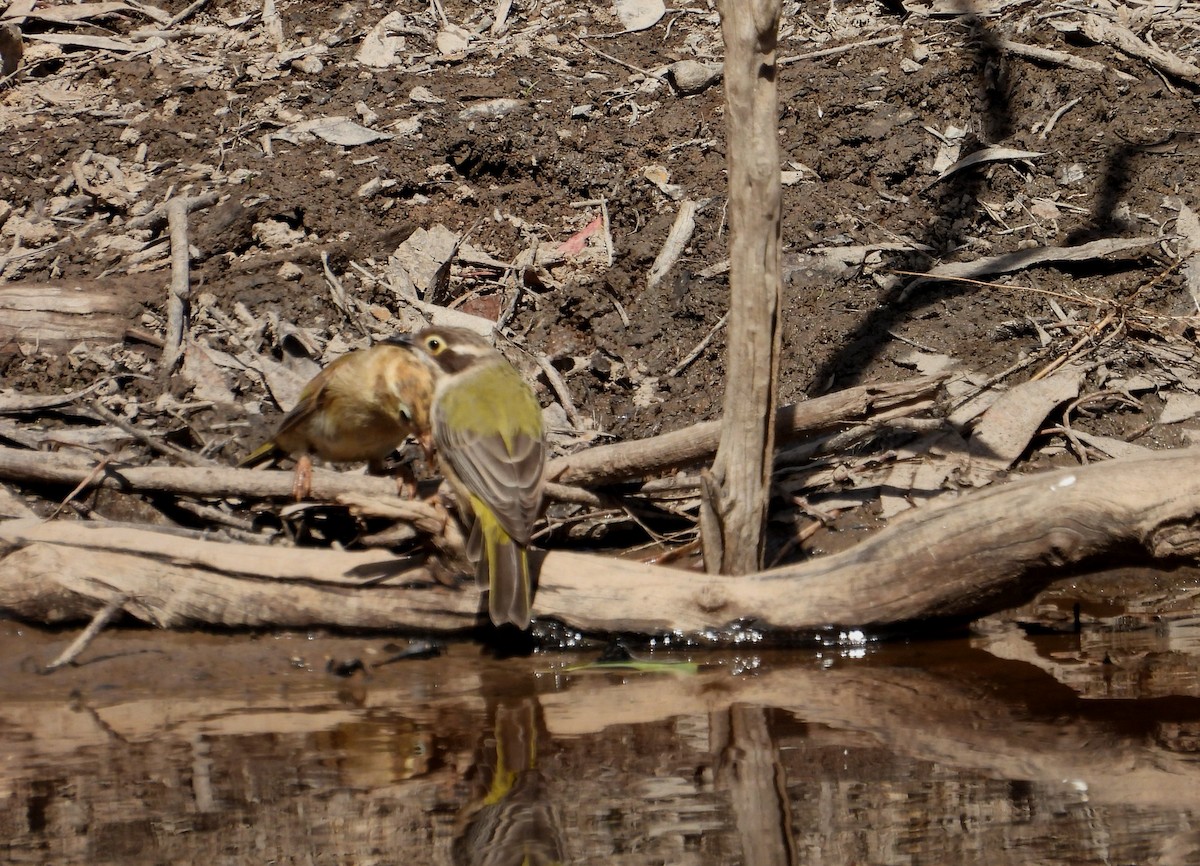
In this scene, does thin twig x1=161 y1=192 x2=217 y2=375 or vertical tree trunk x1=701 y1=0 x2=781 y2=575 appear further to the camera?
thin twig x1=161 y1=192 x2=217 y2=375

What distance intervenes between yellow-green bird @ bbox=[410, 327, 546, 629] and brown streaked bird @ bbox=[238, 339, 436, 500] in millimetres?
111

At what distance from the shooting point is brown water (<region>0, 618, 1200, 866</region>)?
418 cm

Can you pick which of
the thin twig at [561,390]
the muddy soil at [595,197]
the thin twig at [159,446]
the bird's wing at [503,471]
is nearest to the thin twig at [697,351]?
the muddy soil at [595,197]

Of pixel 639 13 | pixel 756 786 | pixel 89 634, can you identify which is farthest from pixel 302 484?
pixel 639 13

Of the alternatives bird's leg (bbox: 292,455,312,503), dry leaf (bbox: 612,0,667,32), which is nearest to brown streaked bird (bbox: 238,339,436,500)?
bird's leg (bbox: 292,455,312,503)

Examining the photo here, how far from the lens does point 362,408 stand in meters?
7.12

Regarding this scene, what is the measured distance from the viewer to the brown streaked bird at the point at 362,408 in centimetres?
703

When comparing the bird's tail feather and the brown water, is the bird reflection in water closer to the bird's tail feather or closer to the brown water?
the brown water

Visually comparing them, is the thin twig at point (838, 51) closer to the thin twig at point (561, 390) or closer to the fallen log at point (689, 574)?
the thin twig at point (561, 390)

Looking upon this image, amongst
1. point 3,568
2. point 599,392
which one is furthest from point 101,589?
point 599,392

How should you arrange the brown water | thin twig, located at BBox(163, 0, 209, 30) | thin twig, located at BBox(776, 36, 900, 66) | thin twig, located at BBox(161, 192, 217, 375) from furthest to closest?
thin twig, located at BBox(163, 0, 209, 30), thin twig, located at BBox(776, 36, 900, 66), thin twig, located at BBox(161, 192, 217, 375), the brown water

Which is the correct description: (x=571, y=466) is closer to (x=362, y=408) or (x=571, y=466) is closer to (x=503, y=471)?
(x=503, y=471)

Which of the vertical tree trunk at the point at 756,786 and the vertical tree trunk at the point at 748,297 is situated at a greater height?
the vertical tree trunk at the point at 748,297

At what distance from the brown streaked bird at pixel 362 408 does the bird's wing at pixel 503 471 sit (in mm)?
466
